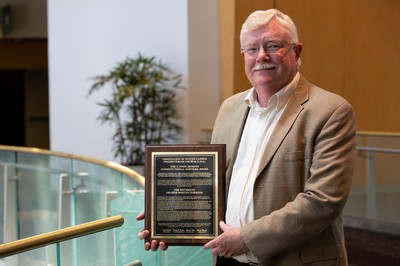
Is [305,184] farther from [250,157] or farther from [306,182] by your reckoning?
[250,157]

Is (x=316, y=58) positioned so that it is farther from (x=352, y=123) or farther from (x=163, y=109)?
(x=352, y=123)

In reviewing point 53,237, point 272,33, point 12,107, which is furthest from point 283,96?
point 12,107

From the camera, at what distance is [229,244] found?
2.20 m

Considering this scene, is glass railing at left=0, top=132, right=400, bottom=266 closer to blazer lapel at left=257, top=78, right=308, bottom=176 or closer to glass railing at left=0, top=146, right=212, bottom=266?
glass railing at left=0, top=146, right=212, bottom=266

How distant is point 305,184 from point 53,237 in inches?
38.9

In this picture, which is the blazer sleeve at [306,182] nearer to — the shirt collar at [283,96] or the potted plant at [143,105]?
the shirt collar at [283,96]

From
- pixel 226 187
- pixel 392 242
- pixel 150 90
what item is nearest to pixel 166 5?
pixel 150 90

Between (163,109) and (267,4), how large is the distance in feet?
6.90

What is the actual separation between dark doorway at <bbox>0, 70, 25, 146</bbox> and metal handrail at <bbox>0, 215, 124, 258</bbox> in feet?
51.6

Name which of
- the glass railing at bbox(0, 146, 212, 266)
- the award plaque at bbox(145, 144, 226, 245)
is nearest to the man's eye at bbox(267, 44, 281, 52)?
the award plaque at bbox(145, 144, 226, 245)

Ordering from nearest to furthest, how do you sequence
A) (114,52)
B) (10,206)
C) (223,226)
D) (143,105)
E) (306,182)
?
(306,182)
(223,226)
(10,206)
(143,105)
(114,52)

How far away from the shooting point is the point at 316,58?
31.2 feet

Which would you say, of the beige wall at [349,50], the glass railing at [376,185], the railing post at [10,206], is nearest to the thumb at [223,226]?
the glass railing at [376,185]

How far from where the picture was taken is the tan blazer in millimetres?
2104
